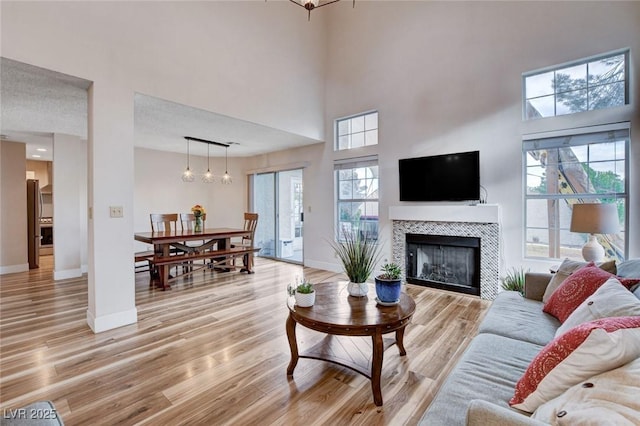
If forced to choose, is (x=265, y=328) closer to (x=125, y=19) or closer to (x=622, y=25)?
(x=125, y=19)

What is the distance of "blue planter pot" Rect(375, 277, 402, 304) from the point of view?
2097 millimetres

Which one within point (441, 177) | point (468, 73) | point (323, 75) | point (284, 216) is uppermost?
point (323, 75)

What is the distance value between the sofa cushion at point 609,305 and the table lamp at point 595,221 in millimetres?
1495

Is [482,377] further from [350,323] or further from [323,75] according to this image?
[323,75]

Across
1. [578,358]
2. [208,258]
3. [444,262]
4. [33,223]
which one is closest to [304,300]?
[578,358]

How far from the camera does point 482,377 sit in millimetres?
1374

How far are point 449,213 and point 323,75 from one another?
3625 millimetres

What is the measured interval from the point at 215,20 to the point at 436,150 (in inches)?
141

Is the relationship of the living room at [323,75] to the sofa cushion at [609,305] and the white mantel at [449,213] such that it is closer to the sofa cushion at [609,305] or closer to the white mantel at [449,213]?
the white mantel at [449,213]

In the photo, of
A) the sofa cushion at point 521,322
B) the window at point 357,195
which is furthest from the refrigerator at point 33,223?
the sofa cushion at point 521,322

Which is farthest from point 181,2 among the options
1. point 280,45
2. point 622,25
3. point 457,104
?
point 622,25

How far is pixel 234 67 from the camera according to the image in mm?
4078

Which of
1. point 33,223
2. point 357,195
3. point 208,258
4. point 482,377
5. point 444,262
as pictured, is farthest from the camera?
point 33,223

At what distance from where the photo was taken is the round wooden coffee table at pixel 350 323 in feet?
5.92
